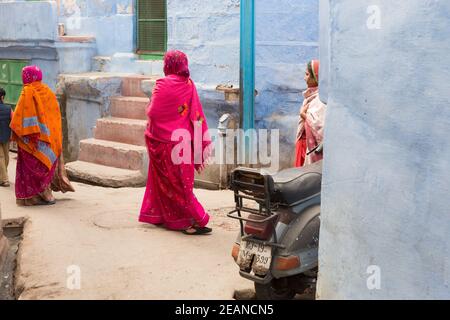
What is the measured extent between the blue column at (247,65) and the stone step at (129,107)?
6.87ft

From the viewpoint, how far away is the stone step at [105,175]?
29.5 feet

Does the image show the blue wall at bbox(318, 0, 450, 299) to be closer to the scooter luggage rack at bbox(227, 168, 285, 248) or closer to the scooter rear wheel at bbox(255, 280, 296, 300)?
the scooter luggage rack at bbox(227, 168, 285, 248)

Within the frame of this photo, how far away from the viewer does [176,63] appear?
6609mm

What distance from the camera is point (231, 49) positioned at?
339 inches

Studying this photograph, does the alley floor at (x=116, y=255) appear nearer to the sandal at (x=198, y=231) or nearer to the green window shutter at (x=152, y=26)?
the sandal at (x=198, y=231)

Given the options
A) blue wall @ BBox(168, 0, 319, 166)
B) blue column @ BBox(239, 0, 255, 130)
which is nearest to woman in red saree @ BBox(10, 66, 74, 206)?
A: blue wall @ BBox(168, 0, 319, 166)

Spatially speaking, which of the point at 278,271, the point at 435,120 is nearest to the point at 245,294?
the point at 278,271

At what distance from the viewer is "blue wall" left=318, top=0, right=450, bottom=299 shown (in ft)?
10.9

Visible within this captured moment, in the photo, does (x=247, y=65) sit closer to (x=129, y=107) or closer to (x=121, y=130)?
(x=121, y=130)

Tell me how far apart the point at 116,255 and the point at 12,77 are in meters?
7.69

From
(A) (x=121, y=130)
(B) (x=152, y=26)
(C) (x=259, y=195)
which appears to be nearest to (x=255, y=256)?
(C) (x=259, y=195)

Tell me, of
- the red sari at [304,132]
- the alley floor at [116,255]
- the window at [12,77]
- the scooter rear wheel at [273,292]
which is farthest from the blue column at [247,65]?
the window at [12,77]

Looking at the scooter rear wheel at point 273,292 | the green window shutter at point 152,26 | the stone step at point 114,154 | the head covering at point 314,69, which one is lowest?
the scooter rear wheel at point 273,292
